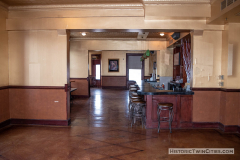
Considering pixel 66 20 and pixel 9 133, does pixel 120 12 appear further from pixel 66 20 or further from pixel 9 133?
pixel 9 133

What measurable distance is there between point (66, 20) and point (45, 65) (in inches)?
50.3

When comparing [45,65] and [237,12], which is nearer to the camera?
[237,12]

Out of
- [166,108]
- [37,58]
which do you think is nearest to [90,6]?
[37,58]

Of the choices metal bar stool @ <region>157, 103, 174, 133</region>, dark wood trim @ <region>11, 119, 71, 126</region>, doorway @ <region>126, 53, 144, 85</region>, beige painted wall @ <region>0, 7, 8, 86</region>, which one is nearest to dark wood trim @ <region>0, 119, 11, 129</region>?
dark wood trim @ <region>11, 119, 71, 126</region>

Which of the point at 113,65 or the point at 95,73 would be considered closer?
the point at 113,65

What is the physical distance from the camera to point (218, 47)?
454 cm

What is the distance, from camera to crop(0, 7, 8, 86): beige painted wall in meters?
4.52

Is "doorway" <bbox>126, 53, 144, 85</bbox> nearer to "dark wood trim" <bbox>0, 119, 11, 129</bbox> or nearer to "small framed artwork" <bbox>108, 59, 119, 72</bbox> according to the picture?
"small framed artwork" <bbox>108, 59, 119, 72</bbox>

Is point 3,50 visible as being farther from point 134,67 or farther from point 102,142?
point 134,67

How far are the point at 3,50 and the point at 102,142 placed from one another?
134 inches

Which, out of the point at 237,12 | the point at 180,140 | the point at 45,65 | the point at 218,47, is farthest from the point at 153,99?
the point at 45,65

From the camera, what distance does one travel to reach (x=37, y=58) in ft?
15.6

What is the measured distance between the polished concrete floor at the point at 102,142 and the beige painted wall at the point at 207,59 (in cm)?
123

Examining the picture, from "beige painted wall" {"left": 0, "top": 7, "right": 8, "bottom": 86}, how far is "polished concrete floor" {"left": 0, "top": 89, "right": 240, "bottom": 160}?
1.27 meters
